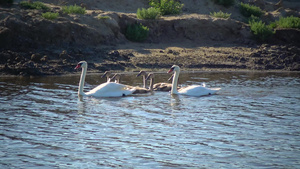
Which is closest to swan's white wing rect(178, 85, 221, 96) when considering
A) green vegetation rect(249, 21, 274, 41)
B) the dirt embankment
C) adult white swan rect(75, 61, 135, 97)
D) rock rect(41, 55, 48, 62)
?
adult white swan rect(75, 61, 135, 97)

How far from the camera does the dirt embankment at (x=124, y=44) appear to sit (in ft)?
64.2

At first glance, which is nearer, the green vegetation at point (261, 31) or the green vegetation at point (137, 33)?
the green vegetation at point (137, 33)

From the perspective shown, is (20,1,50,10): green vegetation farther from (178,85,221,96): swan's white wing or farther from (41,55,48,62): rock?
(178,85,221,96): swan's white wing

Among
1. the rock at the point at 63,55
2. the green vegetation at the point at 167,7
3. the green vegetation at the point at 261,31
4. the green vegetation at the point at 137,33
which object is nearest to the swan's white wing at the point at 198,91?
the rock at the point at 63,55

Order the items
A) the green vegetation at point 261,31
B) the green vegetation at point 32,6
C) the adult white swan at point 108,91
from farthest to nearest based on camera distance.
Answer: the green vegetation at point 261,31, the green vegetation at point 32,6, the adult white swan at point 108,91

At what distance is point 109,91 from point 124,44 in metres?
8.45

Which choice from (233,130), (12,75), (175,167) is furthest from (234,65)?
(175,167)

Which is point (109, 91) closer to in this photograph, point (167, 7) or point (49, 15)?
point (49, 15)

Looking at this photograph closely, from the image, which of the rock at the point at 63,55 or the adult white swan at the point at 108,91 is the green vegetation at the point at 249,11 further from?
the adult white swan at the point at 108,91

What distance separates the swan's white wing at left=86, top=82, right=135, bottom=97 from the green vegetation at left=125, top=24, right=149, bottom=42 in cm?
873

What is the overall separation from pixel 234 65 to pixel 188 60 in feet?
6.39

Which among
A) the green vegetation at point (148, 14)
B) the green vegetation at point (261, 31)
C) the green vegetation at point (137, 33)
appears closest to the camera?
the green vegetation at point (137, 33)

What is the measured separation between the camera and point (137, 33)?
22953 millimetres

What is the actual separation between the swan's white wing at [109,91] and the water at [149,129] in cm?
36
